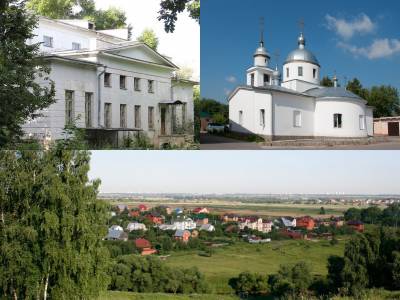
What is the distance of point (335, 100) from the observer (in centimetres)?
876

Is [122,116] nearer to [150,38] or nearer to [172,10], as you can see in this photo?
[150,38]

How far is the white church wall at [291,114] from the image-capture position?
8.78 m

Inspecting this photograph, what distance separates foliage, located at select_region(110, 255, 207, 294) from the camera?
29.6 feet

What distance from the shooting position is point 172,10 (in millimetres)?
9094

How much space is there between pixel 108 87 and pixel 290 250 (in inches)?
136

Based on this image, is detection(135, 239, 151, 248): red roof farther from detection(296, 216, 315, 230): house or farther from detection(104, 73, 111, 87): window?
detection(104, 73, 111, 87): window

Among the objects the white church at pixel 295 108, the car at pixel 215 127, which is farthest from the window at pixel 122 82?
the white church at pixel 295 108

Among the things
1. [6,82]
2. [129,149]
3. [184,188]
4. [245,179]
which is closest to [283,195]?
[245,179]

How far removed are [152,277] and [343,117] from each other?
11.4 feet

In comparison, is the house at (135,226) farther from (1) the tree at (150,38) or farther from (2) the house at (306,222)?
(1) the tree at (150,38)

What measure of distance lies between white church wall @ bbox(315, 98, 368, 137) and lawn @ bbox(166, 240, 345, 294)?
154cm

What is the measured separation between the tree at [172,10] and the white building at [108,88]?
449mm

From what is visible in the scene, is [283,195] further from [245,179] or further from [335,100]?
[335,100]

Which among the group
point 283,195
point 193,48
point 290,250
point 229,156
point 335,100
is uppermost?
point 193,48
